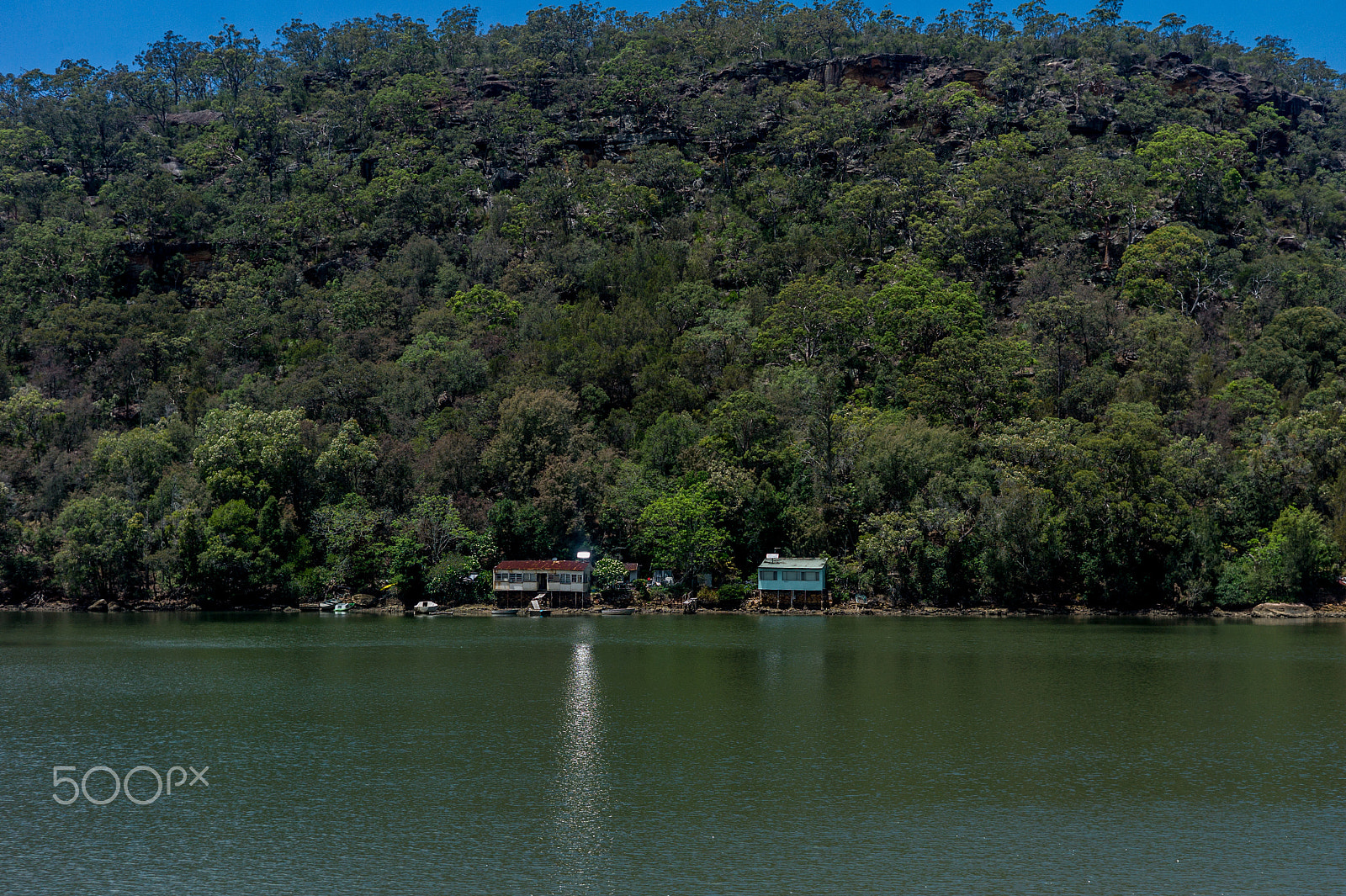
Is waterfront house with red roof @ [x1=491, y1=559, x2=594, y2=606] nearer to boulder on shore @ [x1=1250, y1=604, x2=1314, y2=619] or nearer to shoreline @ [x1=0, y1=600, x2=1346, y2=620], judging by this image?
shoreline @ [x1=0, y1=600, x2=1346, y2=620]

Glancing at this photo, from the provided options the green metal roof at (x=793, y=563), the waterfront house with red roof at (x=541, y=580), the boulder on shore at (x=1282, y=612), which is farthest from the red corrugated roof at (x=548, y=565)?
the boulder on shore at (x=1282, y=612)

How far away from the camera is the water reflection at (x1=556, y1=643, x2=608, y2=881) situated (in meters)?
23.2

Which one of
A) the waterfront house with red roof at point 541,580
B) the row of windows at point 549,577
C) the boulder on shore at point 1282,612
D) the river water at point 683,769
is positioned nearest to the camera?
the river water at point 683,769

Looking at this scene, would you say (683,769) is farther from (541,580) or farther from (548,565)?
(541,580)

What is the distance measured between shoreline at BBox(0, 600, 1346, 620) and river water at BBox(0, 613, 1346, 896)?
13.7 m

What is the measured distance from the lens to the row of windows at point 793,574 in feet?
233

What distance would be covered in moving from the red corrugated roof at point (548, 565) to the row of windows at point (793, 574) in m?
12.7

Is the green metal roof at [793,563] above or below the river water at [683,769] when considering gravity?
above

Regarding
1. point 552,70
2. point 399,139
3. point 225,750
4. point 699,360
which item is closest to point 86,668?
point 225,750

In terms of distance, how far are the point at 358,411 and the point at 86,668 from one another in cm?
3991

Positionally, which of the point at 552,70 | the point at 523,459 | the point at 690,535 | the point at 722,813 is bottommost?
the point at 722,813

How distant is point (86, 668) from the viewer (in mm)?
46156

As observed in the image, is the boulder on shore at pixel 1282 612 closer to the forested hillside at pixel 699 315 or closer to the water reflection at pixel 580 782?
the forested hillside at pixel 699 315

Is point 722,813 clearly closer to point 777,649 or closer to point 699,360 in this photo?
point 777,649
